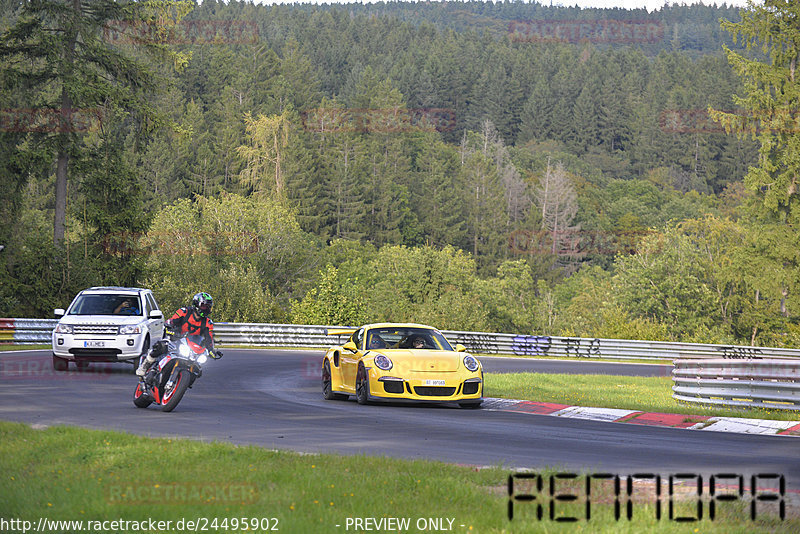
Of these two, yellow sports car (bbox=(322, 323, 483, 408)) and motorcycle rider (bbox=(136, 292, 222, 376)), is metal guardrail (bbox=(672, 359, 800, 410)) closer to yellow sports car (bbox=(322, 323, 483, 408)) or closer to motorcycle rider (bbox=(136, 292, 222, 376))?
yellow sports car (bbox=(322, 323, 483, 408))

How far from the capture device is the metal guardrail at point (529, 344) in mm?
45000

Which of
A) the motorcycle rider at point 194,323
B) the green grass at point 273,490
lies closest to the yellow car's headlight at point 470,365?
the motorcycle rider at point 194,323

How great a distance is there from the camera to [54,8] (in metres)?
40.6

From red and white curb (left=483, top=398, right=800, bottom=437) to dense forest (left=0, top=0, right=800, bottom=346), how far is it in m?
26.4

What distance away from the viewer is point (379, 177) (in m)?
127

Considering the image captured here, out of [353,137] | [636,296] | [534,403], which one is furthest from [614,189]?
[534,403]

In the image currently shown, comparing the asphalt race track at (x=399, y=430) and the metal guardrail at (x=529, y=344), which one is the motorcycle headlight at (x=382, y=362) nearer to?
the asphalt race track at (x=399, y=430)

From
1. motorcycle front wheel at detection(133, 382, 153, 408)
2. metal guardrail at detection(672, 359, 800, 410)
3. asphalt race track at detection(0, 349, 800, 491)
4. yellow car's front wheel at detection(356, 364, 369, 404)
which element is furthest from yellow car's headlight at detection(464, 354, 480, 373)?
motorcycle front wheel at detection(133, 382, 153, 408)

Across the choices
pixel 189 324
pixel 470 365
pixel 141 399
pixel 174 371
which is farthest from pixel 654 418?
pixel 141 399

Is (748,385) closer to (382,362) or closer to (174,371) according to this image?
(382,362)

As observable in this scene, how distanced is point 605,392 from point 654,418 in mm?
7952

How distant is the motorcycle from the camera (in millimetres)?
15242

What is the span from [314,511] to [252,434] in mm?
5582

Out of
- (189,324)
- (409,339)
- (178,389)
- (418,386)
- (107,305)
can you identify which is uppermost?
(189,324)
